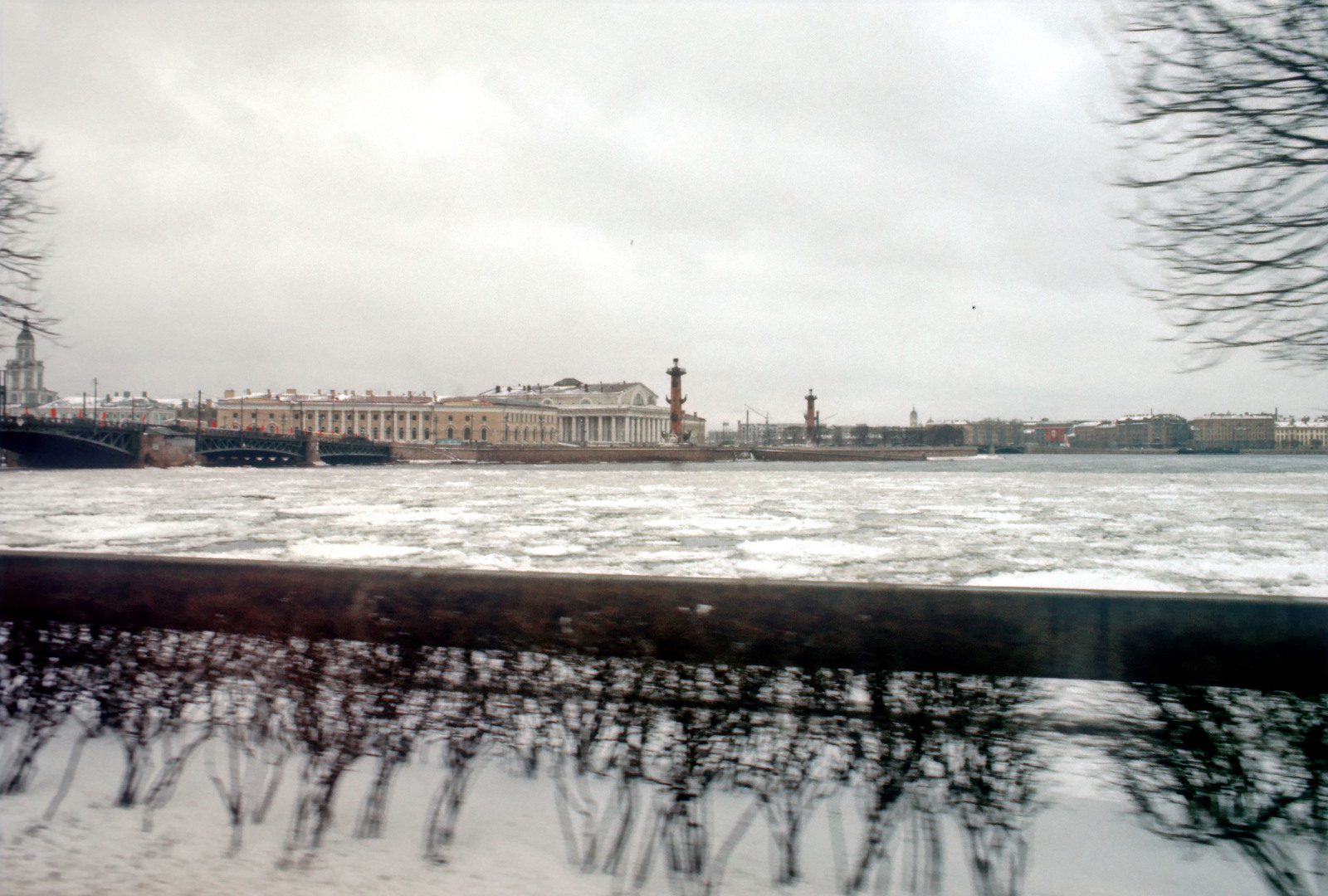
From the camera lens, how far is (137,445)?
167 feet

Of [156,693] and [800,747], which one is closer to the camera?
[800,747]

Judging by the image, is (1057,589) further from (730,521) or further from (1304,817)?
(730,521)

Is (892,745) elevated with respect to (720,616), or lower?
lower

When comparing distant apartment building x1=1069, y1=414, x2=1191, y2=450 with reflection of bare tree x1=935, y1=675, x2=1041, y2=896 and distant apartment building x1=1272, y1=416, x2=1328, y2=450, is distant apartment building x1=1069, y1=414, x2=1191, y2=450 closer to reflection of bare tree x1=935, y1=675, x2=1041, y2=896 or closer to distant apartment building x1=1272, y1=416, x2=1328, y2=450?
distant apartment building x1=1272, y1=416, x2=1328, y2=450

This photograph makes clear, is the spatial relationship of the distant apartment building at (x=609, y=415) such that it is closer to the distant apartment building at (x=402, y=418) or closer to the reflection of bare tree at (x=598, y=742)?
the distant apartment building at (x=402, y=418)

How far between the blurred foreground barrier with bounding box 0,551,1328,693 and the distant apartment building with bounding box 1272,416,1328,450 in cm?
16818

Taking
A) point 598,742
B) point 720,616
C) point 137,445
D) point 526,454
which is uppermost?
point 720,616

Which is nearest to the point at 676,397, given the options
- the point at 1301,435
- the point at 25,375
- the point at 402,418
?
the point at 402,418

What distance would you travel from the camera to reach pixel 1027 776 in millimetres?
2330

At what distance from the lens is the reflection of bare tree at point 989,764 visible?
214 centimetres

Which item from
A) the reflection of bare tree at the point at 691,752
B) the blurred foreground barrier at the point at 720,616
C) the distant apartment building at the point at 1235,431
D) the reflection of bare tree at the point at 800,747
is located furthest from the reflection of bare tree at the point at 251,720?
the distant apartment building at the point at 1235,431

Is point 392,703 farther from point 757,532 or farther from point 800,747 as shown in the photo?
→ point 757,532

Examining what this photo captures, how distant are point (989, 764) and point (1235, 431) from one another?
171135mm

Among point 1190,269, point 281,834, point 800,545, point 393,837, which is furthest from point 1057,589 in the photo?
point 800,545
